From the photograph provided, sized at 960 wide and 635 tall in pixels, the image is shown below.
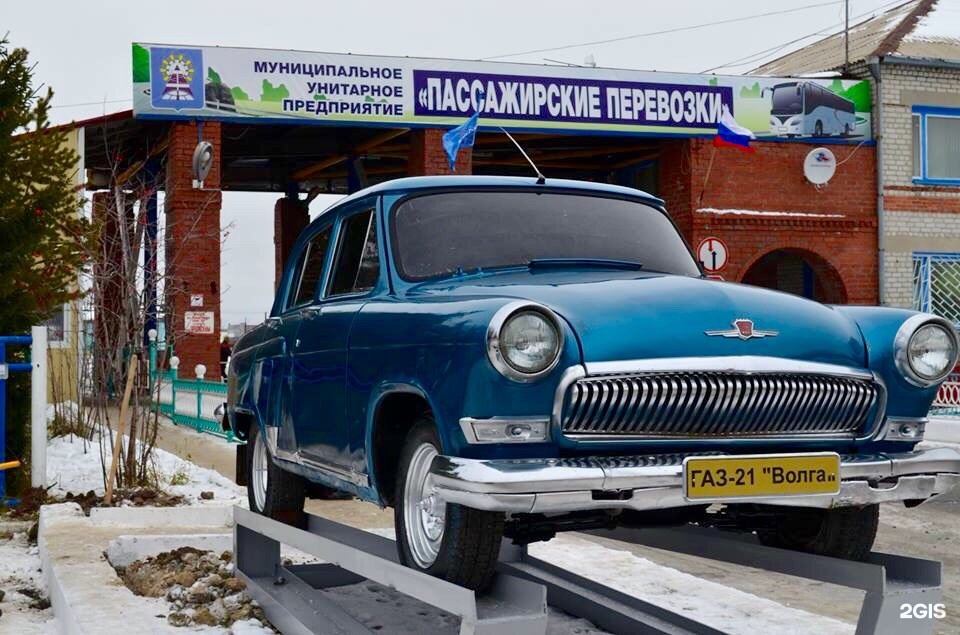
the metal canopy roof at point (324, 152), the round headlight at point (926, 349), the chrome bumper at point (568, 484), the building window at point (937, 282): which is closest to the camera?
the chrome bumper at point (568, 484)

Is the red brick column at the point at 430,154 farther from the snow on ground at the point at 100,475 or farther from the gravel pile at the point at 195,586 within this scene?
the gravel pile at the point at 195,586

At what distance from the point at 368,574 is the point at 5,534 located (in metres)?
4.98

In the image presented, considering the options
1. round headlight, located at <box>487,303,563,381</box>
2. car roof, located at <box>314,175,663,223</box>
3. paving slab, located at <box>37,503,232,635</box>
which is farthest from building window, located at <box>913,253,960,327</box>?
round headlight, located at <box>487,303,563,381</box>

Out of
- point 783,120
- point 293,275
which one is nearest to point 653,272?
point 293,275

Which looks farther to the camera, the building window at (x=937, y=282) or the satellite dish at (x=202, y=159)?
the building window at (x=937, y=282)

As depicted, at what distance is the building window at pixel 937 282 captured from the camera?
26.8m

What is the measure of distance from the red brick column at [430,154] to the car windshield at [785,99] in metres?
6.83

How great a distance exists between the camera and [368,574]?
4.79 metres

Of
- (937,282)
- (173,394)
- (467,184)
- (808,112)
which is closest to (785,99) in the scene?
(808,112)

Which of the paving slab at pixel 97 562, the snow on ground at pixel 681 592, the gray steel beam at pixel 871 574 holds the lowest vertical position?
the snow on ground at pixel 681 592

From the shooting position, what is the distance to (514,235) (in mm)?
5199

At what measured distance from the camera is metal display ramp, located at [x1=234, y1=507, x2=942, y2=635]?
4133 millimetres

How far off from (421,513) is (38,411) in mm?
6405

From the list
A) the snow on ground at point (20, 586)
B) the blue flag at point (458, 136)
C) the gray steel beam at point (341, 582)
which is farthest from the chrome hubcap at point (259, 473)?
the blue flag at point (458, 136)
